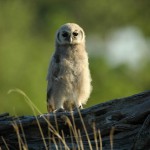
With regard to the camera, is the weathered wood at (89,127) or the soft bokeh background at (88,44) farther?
the soft bokeh background at (88,44)

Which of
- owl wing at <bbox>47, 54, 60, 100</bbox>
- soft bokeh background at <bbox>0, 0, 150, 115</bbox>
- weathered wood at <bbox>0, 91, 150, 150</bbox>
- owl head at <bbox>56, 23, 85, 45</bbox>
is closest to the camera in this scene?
weathered wood at <bbox>0, 91, 150, 150</bbox>

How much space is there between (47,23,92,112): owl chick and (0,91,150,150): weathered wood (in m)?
2.25

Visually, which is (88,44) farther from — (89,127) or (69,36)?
(89,127)

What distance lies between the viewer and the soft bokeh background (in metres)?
31.3

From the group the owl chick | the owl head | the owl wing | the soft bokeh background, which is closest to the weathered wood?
the owl chick

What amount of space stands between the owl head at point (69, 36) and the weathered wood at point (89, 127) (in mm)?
3096

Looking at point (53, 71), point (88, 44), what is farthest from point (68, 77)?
point (88, 44)

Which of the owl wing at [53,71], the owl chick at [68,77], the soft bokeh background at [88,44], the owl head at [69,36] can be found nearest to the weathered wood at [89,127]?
the owl chick at [68,77]

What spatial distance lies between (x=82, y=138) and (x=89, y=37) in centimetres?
2954

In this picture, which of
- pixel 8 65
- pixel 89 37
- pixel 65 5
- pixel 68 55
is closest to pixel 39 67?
pixel 8 65

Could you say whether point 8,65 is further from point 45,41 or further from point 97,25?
point 97,25

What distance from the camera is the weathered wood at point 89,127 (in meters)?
11.2

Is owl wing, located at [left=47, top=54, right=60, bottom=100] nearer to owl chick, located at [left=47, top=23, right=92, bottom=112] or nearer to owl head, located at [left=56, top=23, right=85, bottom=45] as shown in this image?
owl chick, located at [left=47, top=23, right=92, bottom=112]

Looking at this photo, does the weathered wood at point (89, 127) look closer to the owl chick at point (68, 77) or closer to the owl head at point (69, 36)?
the owl chick at point (68, 77)
